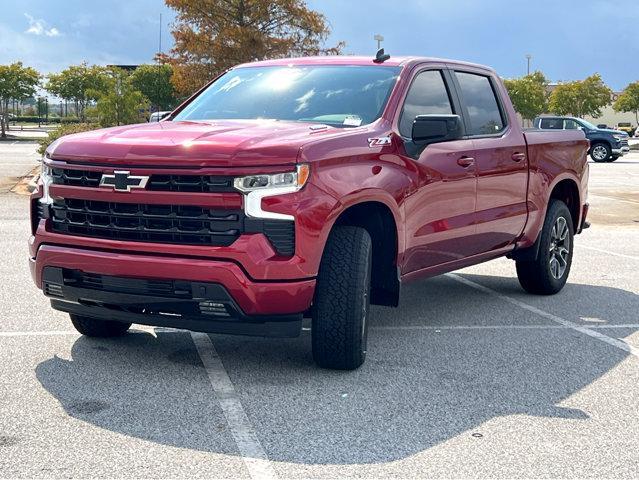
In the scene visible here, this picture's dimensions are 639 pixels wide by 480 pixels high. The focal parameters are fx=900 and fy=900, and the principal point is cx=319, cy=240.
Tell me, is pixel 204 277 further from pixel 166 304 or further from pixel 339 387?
pixel 339 387

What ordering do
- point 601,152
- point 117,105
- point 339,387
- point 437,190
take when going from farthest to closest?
point 601,152 → point 117,105 → point 437,190 → point 339,387

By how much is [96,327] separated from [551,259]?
4.15 m

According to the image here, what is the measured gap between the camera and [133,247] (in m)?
4.82

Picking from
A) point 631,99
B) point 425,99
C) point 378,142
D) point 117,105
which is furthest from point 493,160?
point 631,99

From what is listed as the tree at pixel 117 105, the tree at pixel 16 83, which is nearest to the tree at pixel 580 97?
the tree at pixel 16 83

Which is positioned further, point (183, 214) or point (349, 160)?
point (349, 160)

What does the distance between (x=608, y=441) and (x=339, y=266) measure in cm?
168

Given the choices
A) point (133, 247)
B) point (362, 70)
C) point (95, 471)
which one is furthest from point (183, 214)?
point (362, 70)

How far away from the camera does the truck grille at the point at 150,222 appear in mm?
4703

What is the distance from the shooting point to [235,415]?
14.5ft

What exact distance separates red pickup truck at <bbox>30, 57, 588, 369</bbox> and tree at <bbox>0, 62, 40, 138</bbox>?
179ft

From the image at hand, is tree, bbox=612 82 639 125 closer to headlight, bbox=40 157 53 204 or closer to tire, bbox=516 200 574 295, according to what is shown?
tire, bbox=516 200 574 295

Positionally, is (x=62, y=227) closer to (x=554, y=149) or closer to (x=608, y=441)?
(x=608, y=441)

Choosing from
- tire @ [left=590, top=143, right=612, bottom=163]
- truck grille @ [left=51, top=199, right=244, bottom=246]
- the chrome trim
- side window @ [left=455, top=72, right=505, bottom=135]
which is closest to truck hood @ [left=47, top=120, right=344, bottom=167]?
the chrome trim
